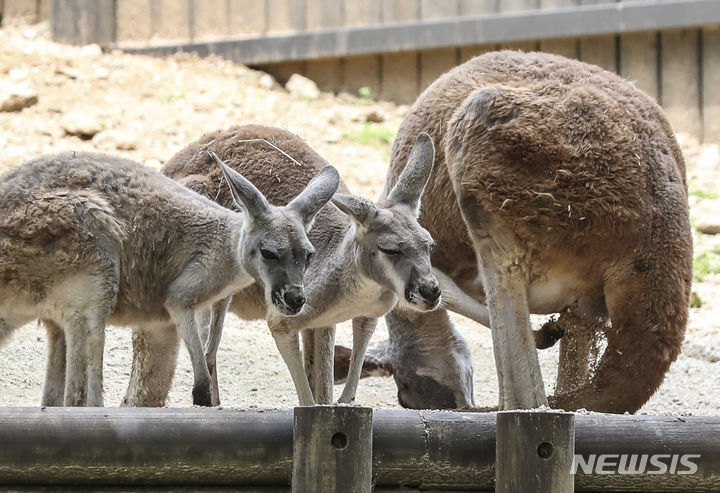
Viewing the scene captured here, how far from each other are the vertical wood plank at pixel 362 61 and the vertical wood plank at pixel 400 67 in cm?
7

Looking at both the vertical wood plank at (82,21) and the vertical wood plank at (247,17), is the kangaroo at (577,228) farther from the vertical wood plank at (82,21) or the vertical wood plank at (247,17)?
the vertical wood plank at (82,21)

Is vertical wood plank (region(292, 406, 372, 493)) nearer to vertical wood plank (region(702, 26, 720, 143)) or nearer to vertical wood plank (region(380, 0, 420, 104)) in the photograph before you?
vertical wood plank (region(702, 26, 720, 143))

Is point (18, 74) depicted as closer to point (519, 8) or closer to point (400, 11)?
point (400, 11)

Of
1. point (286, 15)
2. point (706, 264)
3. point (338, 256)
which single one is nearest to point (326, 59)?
point (286, 15)

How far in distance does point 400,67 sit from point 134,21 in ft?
9.56

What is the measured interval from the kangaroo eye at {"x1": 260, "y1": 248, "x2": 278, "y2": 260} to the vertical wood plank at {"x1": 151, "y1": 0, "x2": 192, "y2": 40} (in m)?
7.46

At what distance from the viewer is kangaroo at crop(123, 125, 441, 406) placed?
5227mm

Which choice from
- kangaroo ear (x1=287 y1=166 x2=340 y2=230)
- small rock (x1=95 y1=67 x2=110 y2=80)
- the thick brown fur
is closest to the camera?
kangaroo ear (x1=287 y1=166 x2=340 y2=230)

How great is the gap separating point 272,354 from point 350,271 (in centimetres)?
279

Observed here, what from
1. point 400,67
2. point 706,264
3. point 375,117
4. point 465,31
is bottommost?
point 706,264

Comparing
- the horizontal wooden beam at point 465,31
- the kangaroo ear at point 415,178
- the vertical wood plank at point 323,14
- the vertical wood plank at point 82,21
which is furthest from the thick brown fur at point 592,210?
the vertical wood plank at point 82,21

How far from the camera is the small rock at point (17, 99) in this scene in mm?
10773

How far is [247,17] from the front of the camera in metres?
11.9

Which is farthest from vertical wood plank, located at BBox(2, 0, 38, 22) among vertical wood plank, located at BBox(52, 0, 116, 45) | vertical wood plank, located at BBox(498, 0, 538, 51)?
vertical wood plank, located at BBox(498, 0, 538, 51)
